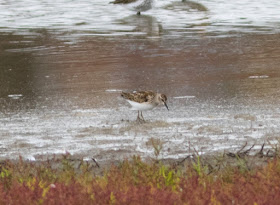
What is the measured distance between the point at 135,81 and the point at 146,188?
333 inches

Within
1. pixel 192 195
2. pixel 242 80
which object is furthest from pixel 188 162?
pixel 242 80

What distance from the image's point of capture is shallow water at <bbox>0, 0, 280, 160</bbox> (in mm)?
9242

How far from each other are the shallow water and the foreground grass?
1812 millimetres

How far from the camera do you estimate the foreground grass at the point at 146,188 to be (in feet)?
17.4

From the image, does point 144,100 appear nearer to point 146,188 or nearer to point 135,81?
point 135,81

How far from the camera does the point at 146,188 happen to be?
5559 millimetres

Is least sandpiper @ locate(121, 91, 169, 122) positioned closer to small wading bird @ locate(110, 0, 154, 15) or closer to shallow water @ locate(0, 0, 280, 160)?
shallow water @ locate(0, 0, 280, 160)

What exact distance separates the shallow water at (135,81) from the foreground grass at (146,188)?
5.94 ft

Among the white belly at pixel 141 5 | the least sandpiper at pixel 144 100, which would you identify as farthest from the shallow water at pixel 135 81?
Result: the white belly at pixel 141 5

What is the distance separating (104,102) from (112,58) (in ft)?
16.8

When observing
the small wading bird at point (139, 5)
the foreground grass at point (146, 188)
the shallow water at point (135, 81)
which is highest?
the foreground grass at point (146, 188)

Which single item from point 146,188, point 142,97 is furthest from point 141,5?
point 146,188

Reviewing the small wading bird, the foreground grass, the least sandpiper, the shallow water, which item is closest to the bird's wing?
the least sandpiper

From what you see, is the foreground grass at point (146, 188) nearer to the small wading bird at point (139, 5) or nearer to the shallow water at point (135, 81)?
the shallow water at point (135, 81)
